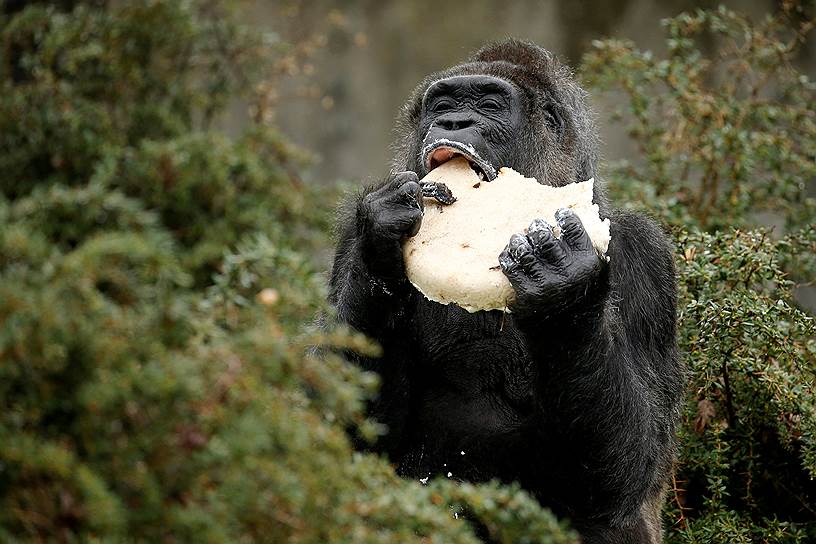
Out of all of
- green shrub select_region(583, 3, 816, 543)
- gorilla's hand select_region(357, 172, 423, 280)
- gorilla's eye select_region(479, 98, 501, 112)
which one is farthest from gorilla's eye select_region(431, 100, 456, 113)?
green shrub select_region(583, 3, 816, 543)

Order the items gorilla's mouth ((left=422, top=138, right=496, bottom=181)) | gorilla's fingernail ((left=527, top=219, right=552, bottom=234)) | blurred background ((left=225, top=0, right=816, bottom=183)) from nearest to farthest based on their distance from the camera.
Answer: gorilla's fingernail ((left=527, top=219, right=552, bottom=234))
gorilla's mouth ((left=422, top=138, right=496, bottom=181))
blurred background ((left=225, top=0, right=816, bottom=183))

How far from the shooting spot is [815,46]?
1151 cm

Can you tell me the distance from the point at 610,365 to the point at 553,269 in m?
0.54

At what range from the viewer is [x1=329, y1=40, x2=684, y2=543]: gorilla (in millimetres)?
4184

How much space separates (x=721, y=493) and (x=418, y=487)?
2.40 meters

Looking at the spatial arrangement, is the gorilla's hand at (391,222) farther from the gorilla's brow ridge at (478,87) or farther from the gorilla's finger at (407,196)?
the gorilla's brow ridge at (478,87)

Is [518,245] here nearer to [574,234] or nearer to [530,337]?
[574,234]

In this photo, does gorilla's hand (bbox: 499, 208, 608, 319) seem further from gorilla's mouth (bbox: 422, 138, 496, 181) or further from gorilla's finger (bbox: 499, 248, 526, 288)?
gorilla's mouth (bbox: 422, 138, 496, 181)

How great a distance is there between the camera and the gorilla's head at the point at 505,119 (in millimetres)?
4754

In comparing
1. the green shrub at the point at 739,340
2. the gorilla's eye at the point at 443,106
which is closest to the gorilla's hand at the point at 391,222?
the gorilla's eye at the point at 443,106

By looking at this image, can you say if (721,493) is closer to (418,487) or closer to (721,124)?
(418,487)

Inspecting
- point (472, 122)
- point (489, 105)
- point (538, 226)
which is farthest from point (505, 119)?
point (538, 226)

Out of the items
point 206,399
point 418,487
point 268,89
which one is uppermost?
point 268,89

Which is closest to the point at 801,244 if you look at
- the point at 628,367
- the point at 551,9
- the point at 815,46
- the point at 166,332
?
the point at 628,367
